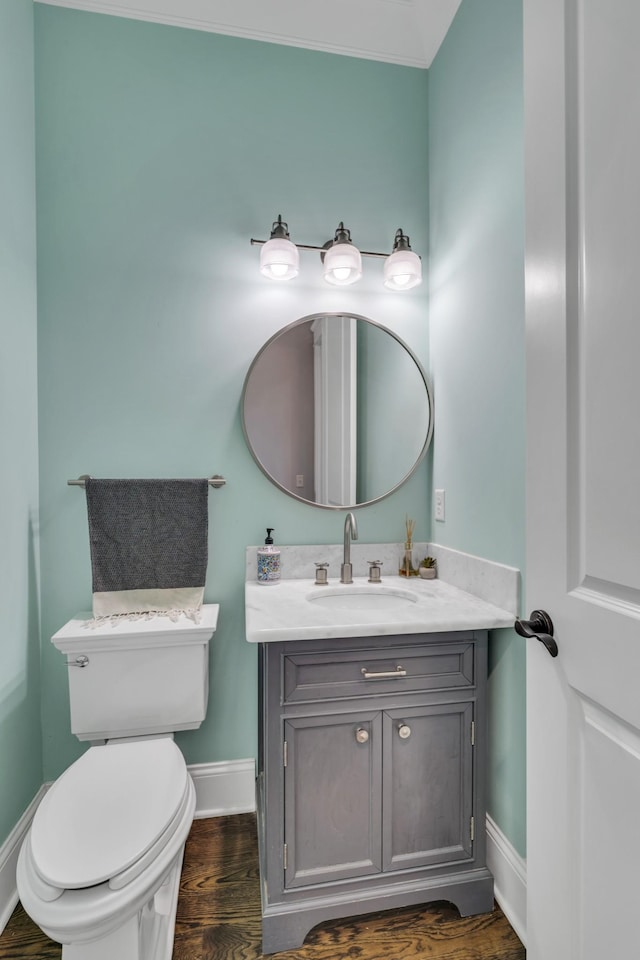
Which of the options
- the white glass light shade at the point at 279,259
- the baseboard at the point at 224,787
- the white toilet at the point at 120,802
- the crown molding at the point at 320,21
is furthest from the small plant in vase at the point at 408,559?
the crown molding at the point at 320,21

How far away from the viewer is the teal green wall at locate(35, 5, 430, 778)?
1.77 meters

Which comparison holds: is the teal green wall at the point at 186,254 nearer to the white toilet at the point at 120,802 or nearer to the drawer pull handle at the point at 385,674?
the white toilet at the point at 120,802

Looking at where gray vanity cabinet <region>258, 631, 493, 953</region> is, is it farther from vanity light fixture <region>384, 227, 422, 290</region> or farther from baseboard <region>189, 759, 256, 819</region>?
vanity light fixture <region>384, 227, 422, 290</region>

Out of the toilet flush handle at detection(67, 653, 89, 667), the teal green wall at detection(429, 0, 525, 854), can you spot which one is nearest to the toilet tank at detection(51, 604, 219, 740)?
the toilet flush handle at detection(67, 653, 89, 667)

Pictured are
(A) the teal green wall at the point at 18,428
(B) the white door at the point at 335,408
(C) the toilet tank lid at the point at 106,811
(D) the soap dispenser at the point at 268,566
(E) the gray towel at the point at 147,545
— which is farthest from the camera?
(B) the white door at the point at 335,408

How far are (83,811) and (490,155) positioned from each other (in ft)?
6.76

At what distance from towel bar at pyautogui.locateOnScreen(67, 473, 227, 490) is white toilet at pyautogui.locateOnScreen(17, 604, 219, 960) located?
43 cm

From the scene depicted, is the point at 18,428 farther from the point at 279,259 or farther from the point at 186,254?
the point at 279,259

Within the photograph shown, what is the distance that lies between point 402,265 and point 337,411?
0.58m

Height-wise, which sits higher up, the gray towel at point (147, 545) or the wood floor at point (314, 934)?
the gray towel at point (147, 545)

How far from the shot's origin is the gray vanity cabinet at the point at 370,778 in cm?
130

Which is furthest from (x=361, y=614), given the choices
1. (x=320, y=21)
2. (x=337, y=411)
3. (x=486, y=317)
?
(x=320, y=21)

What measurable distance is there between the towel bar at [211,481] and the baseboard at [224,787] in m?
1.02

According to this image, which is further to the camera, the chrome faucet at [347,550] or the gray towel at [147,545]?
the chrome faucet at [347,550]
